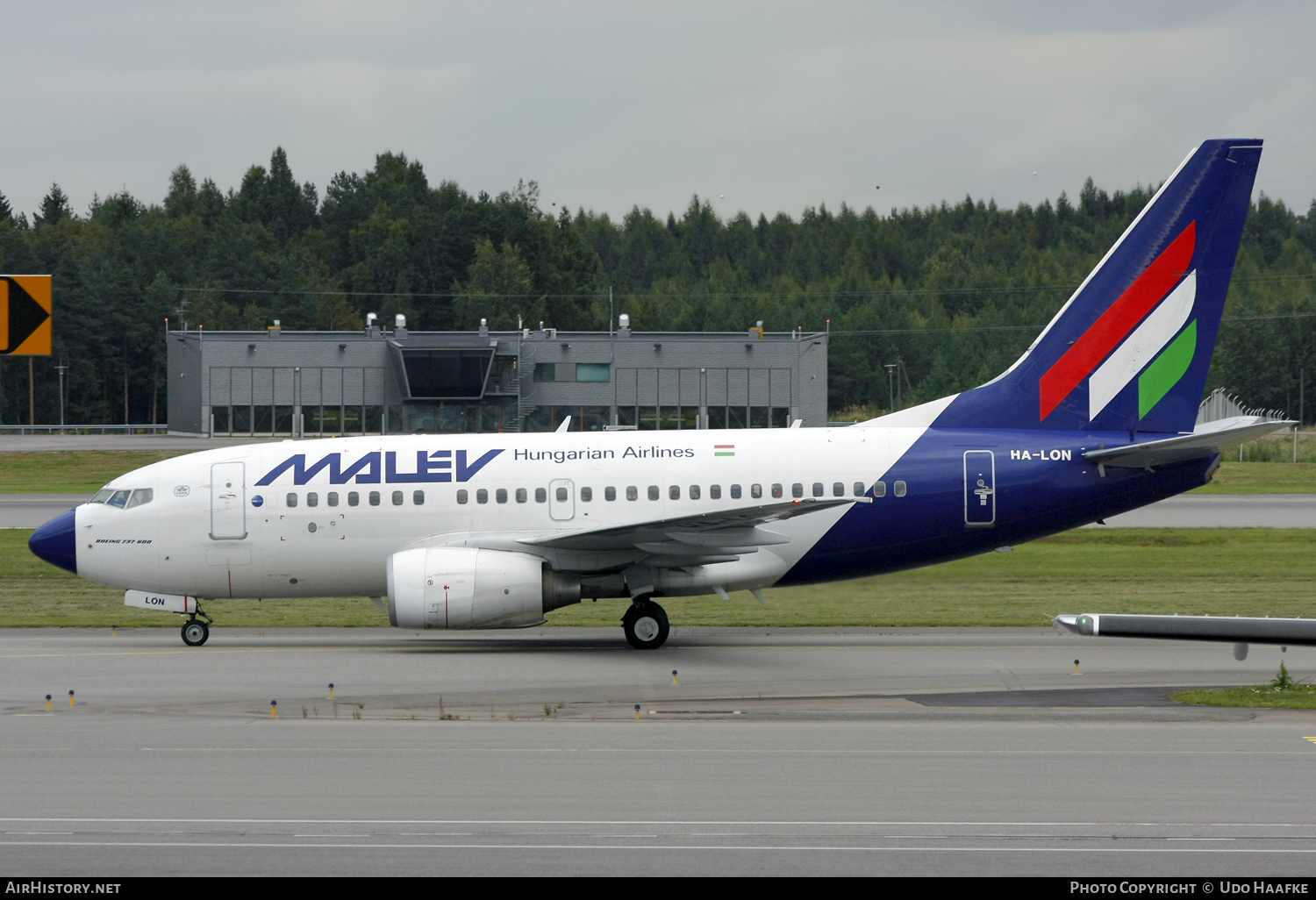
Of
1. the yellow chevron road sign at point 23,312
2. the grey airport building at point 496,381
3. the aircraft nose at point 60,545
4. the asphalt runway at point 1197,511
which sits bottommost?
the asphalt runway at point 1197,511

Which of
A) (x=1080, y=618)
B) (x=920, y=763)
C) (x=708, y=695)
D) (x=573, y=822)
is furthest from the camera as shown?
(x=708, y=695)

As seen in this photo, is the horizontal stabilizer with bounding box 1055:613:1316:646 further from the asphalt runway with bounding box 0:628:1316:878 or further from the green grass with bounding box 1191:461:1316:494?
the green grass with bounding box 1191:461:1316:494

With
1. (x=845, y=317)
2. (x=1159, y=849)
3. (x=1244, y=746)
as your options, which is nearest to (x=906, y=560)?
(x=1244, y=746)

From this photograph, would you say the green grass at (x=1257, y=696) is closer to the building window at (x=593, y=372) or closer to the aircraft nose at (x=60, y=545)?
the aircraft nose at (x=60, y=545)

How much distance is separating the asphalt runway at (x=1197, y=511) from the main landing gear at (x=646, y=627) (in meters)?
20.5

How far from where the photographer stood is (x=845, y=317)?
142875mm

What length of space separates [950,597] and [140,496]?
16.5 metres

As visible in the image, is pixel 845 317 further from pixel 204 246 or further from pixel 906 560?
pixel 906 560

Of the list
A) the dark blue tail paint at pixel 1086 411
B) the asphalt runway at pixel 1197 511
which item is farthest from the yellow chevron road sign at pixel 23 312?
the asphalt runway at pixel 1197 511

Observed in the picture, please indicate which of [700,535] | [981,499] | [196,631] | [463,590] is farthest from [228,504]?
[981,499]

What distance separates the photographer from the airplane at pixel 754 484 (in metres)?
24.2

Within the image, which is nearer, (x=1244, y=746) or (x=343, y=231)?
A: (x=1244, y=746)

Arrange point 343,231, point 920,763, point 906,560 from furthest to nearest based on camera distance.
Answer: point 343,231, point 906,560, point 920,763
